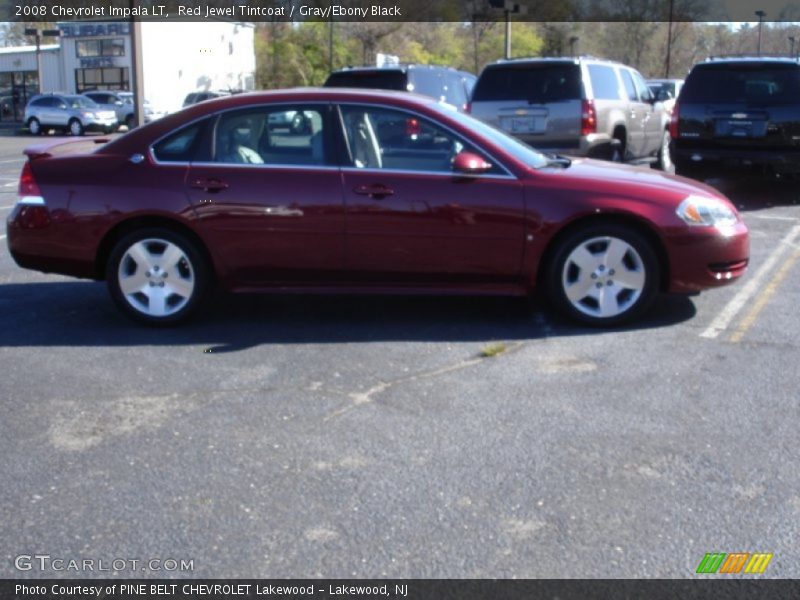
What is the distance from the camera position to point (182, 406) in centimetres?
531

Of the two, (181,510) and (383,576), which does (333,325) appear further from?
(383,576)

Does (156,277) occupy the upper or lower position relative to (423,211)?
lower

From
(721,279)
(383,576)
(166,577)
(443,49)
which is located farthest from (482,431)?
(443,49)

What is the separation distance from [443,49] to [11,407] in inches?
2080

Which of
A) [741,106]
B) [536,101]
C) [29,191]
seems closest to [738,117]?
[741,106]

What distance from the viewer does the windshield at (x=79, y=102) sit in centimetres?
3762

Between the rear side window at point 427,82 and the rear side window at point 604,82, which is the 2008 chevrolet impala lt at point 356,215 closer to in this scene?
the rear side window at point 604,82

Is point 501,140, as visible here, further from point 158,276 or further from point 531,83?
point 531,83

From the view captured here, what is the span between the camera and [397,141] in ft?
22.1

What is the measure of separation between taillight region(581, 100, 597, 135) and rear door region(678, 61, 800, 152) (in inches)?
44.3

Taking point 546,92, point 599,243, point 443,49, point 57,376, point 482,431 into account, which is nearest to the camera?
point 482,431

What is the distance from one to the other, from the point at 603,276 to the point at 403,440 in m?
2.45

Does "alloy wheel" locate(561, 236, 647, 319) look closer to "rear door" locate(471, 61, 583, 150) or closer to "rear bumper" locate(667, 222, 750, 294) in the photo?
"rear bumper" locate(667, 222, 750, 294)

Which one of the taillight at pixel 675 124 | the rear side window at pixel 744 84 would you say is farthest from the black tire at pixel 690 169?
the rear side window at pixel 744 84
